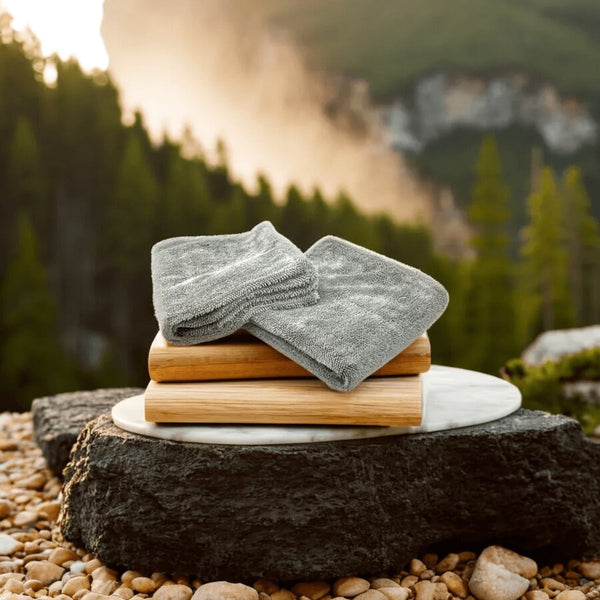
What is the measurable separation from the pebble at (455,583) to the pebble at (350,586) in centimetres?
16

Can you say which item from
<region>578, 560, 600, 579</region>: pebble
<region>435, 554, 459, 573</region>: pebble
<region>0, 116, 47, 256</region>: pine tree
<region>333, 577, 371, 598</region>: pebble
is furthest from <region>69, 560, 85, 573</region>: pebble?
<region>0, 116, 47, 256</region>: pine tree

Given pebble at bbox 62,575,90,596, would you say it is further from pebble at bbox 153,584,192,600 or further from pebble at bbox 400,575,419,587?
pebble at bbox 400,575,419,587

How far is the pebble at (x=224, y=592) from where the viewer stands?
124 cm

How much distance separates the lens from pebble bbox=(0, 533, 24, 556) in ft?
5.12

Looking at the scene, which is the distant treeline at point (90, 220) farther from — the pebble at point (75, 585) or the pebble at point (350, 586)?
the pebble at point (350, 586)

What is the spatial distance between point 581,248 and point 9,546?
28.8 feet

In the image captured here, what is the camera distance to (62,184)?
7090 mm

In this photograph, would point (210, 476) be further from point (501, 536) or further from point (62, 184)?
point (62, 184)

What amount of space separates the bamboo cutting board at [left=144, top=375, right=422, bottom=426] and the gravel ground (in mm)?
324

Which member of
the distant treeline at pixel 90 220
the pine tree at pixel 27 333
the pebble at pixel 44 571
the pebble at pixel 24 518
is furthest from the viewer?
the distant treeline at pixel 90 220

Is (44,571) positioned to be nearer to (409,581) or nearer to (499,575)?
(409,581)

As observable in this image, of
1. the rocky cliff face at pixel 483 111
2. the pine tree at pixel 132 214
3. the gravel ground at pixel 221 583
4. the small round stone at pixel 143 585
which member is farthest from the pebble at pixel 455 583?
the rocky cliff face at pixel 483 111

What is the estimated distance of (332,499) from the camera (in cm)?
128

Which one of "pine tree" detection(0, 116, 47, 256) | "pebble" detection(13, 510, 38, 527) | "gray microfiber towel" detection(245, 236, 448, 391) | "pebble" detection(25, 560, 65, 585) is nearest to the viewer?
"gray microfiber towel" detection(245, 236, 448, 391)
